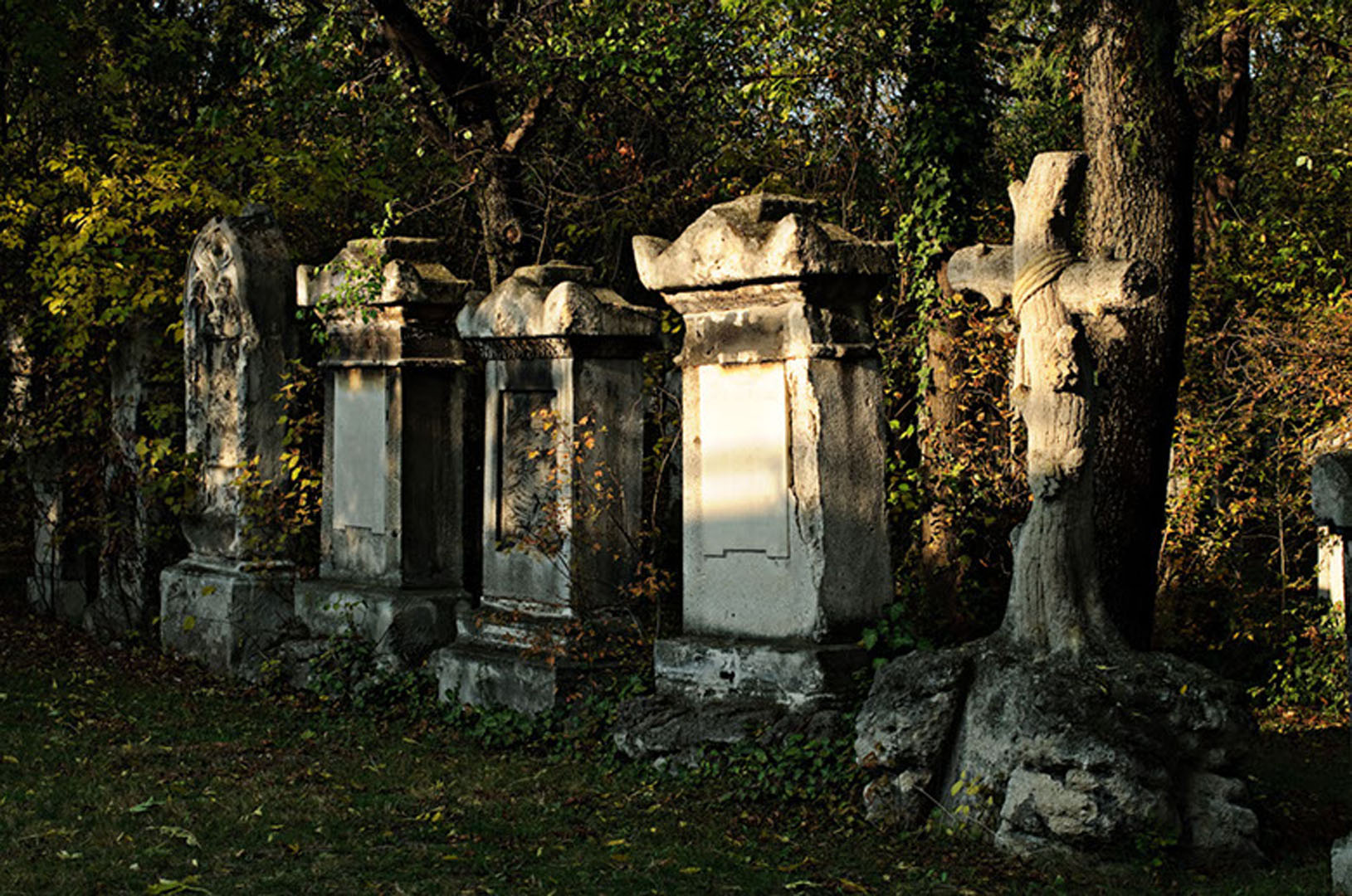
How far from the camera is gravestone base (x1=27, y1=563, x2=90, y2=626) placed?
517 inches

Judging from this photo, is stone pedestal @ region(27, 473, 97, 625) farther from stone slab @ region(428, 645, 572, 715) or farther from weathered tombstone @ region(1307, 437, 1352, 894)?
weathered tombstone @ region(1307, 437, 1352, 894)

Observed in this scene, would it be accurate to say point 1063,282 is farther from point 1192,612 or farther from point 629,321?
point 1192,612

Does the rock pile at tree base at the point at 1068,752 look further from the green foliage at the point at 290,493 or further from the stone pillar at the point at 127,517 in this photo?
the stone pillar at the point at 127,517

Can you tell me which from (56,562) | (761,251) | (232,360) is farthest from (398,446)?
(56,562)

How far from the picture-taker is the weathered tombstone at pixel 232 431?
1050 cm

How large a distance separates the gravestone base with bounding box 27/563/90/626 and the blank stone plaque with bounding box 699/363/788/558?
287 inches

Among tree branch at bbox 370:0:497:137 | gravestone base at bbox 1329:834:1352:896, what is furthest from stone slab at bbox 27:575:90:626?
gravestone base at bbox 1329:834:1352:896

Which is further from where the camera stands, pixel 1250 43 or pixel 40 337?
pixel 1250 43

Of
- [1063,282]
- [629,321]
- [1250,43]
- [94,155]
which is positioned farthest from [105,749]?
[1250,43]

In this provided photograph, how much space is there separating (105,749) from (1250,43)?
1195 cm

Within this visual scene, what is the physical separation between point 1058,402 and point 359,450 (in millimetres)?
5060

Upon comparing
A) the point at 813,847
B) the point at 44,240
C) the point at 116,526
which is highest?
the point at 44,240

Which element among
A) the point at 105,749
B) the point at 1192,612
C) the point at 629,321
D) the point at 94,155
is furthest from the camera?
the point at 94,155

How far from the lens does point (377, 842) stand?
612 cm
